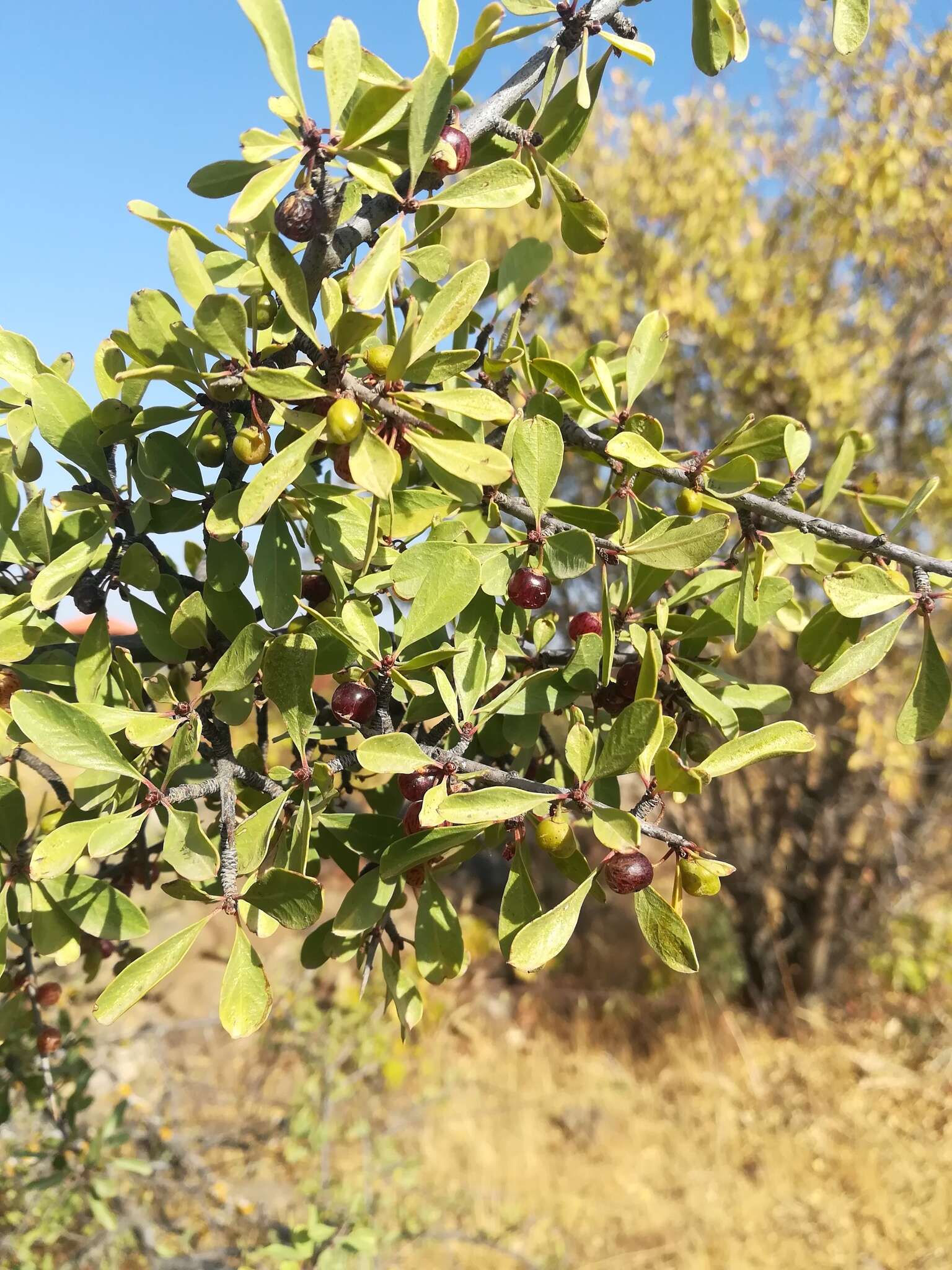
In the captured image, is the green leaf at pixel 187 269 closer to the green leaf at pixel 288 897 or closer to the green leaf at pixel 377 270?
the green leaf at pixel 377 270

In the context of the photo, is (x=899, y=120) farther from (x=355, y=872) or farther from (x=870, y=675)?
(x=355, y=872)

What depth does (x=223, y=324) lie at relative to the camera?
56 cm

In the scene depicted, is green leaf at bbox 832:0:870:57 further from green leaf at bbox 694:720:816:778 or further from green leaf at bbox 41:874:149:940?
green leaf at bbox 41:874:149:940

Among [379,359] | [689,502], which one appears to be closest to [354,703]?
[379,359]

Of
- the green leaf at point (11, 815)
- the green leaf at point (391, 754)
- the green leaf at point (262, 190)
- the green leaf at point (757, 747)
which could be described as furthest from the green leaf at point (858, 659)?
the green leaf at point (11, 815)

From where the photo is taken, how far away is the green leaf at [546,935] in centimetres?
56

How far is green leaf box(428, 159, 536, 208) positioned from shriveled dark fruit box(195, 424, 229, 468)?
26 centimetres

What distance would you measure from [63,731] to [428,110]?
480 millimetres

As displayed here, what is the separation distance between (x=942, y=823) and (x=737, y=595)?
329 cm

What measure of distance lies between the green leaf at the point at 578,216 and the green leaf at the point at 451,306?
0.17 meters

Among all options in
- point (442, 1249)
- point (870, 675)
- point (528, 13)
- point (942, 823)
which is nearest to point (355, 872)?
point (528, 13)

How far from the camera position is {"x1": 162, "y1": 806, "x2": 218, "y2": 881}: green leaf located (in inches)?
24.9

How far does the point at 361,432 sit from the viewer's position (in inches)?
22.1

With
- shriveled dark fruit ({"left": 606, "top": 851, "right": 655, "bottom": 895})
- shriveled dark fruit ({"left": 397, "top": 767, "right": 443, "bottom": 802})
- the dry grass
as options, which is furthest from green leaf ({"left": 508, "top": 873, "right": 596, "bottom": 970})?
the dry grass
